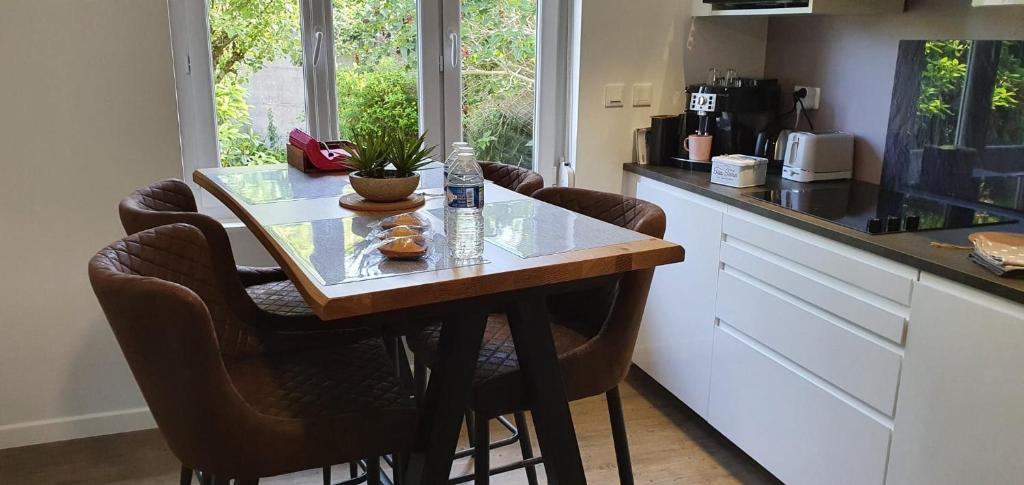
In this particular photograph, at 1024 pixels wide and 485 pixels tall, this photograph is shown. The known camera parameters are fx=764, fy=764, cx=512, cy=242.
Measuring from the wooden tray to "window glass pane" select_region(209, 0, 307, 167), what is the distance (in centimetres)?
103

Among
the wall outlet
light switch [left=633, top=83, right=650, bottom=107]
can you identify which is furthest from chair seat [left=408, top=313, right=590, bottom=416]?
the wall outlet

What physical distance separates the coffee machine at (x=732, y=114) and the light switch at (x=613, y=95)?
10.8 inches

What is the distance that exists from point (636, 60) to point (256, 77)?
149 cm

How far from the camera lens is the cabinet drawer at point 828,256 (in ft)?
6.18

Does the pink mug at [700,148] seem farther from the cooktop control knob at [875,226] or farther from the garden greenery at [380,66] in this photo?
the cooktop control knob at [875,226]

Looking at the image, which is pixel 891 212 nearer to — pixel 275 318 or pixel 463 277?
pixel 463 277

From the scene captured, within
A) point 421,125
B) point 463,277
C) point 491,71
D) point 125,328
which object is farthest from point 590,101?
point 125,328

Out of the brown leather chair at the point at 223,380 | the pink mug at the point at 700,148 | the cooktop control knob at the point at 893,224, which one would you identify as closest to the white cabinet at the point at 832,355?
the cooktop control knob at the point at 893,224

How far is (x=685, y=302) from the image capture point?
9.23 ft

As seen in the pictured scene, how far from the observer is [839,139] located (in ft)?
Answer: 8.99

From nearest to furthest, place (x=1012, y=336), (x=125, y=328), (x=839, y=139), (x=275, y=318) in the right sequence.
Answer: (x=125, y=328)
(x=1012, y=336)
(x=275, y=318)
(x=839, y=139)

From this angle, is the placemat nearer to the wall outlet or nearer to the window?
the window

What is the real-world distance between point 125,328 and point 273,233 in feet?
1.36

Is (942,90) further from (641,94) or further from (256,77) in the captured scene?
(256,77)
